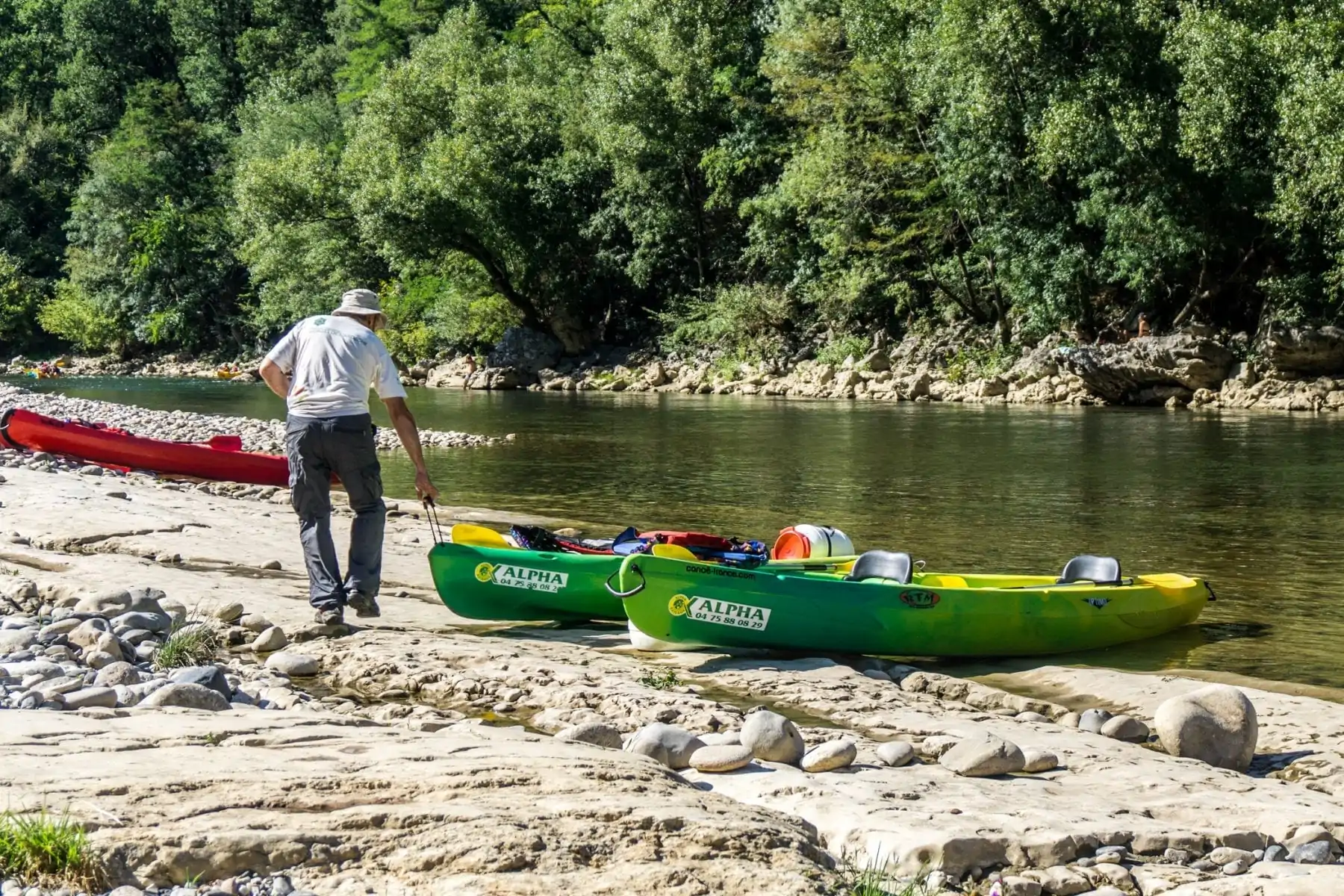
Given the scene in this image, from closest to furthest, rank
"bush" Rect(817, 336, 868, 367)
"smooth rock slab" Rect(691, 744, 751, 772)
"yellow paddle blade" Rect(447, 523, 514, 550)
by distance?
"smooth rock slab" Rect(691, 744, 751, 772) → "yellow paddle blade" Rect(447, 523, 514, 550) → "bush" Rect(817, 336, 868, 367)

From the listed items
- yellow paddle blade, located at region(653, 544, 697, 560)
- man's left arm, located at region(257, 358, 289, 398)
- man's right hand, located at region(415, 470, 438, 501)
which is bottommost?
yellow paddle blade, located at region(653, 544, 697, 560)

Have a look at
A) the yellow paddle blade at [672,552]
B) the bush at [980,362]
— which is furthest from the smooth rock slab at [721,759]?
the bush at [980,362]

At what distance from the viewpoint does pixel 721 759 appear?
4.78 metres

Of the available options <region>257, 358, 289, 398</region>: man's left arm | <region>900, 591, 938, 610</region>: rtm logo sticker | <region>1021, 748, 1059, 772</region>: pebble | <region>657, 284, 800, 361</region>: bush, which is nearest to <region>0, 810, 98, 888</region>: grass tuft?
<region>1021, 748, 1059, 772</region>: pebble

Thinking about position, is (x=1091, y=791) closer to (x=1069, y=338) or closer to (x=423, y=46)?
(x=1069, y=338)

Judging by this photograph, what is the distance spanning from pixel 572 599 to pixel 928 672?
7.03 ft

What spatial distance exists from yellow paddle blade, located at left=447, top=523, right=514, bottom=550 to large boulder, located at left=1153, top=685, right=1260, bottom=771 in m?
3.97

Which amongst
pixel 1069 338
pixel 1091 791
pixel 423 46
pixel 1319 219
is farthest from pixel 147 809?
pixel 423 46

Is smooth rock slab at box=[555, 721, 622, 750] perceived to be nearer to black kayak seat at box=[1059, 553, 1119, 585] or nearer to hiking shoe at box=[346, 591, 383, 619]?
hiking shoe at box=[346, 591, 383, 619]

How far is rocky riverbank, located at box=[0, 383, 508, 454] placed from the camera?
21.7m

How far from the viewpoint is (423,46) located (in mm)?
47062

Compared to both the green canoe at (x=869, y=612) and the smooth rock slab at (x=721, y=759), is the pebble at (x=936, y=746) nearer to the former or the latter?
the smooth rock slab at (x=721, y=759)

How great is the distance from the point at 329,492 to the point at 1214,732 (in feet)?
15.2

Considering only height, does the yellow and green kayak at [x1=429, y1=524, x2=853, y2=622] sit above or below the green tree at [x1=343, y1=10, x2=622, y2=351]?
below
